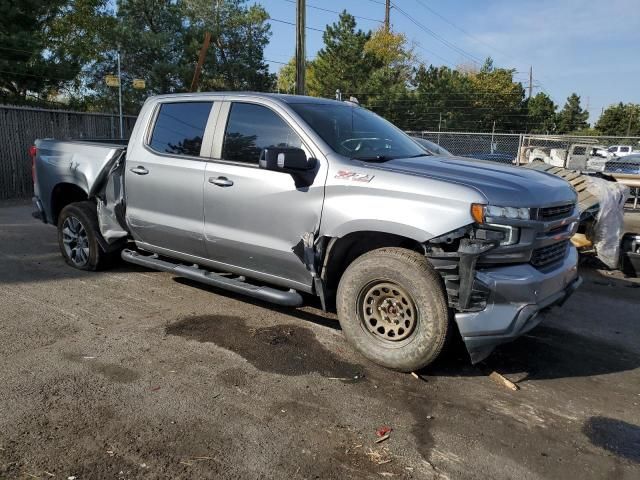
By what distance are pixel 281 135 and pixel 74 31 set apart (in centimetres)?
2975

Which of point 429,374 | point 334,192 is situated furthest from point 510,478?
point 334,192

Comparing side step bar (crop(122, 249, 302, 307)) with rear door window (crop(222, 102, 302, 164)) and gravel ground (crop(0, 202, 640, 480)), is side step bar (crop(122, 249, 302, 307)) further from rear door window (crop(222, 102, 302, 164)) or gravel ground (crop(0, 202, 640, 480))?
rear door window (crop(222, 102, 302, 164))

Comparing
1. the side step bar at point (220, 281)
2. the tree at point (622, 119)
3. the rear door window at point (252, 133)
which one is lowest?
the side step bar at point (220, 281)

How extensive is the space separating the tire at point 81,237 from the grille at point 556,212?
4.63m

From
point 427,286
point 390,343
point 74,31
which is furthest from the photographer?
point 74,31

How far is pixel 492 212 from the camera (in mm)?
3449

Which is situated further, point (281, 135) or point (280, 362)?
point (281, 135)

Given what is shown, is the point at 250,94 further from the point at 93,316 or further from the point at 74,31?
the point at 74,31

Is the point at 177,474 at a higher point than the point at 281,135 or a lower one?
lower

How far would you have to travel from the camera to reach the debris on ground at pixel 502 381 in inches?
149

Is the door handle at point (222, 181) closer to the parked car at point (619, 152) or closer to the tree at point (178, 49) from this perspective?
the parked car at point (619, 152)

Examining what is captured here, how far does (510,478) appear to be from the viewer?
2.76 m

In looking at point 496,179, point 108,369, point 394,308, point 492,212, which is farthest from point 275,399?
point 496,179

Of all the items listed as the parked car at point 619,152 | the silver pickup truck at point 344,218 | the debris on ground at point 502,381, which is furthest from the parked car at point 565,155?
the debris on ground at point 502,381
